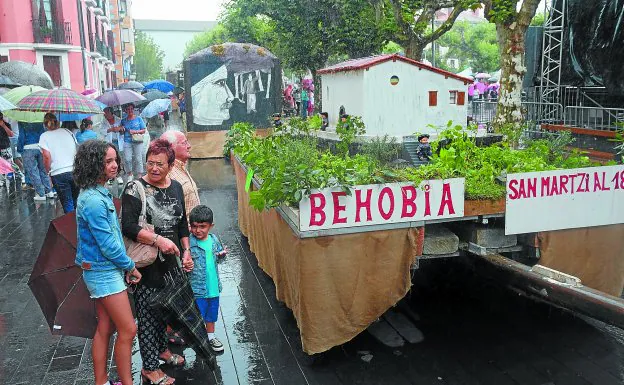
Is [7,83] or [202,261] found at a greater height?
[7,83]

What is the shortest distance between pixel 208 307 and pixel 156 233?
995 mm

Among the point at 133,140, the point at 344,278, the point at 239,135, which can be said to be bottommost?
the point at 344,278

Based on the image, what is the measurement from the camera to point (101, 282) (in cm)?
368

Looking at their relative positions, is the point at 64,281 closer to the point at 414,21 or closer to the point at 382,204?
the point at 382,204

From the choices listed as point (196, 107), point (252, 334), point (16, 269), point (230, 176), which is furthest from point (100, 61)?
point (252, 334)

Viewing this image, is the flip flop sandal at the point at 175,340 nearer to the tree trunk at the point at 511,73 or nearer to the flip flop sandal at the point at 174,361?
the flip flop sandal at the point at 174,361

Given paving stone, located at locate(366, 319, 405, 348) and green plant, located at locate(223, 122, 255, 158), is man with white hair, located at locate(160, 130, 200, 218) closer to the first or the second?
paving stone, located at locate(366, 319, 405, 348)

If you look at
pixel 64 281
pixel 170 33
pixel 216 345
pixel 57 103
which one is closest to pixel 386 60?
pixel 57 103

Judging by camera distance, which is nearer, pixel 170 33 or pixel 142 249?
pixel 142 249

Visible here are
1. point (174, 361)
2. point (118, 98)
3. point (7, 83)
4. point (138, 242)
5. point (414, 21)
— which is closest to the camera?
point (138, 242)

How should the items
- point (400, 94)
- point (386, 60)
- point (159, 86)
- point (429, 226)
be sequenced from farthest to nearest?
point (159, 86) < point (400, 94) < point (386, 60) < point (429, 226)

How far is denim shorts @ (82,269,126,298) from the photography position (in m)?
3.68

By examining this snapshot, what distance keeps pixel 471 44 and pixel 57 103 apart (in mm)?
57058

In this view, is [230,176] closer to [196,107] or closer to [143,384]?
[196,107]
